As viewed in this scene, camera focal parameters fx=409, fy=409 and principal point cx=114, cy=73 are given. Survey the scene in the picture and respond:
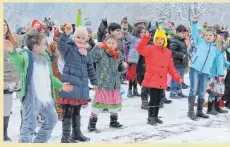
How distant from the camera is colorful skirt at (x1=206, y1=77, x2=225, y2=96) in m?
8.12

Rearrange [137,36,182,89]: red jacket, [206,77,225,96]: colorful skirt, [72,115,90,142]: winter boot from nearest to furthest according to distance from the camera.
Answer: [72,115,90,142]: winter boot < [137,36,182,89]: red jacket < [206,77,225,96]: colorful skirt

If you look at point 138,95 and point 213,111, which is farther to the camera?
point 138,95

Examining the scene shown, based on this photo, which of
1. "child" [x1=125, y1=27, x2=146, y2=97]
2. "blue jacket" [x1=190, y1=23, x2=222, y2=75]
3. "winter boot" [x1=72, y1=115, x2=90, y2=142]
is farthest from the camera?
"child" [x1=125, y1=27, x2=146, y2=97]

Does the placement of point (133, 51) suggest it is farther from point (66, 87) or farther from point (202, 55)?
point (66, 87)

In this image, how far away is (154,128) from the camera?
6.80 metres

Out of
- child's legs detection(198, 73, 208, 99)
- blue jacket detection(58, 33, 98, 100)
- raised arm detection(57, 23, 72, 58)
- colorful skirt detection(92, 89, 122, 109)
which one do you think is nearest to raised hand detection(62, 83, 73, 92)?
blue jacket detection(58, 33, 98, 100)

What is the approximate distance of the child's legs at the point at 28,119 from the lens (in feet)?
16.3

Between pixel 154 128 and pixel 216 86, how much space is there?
2.00m

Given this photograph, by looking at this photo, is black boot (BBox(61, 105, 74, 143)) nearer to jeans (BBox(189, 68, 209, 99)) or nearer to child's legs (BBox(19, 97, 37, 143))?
child's legs (BBox(19, 97, 37, 143))

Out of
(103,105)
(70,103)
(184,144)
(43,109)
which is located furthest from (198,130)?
(43,109)

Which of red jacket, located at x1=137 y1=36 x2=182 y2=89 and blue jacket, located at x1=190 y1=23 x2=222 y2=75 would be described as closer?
red jacket, located at x1=137 y1=36 x2=182 y2=89

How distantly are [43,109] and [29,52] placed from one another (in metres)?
0.72

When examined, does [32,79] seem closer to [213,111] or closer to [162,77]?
[162,77]

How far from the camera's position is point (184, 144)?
19.0ft
